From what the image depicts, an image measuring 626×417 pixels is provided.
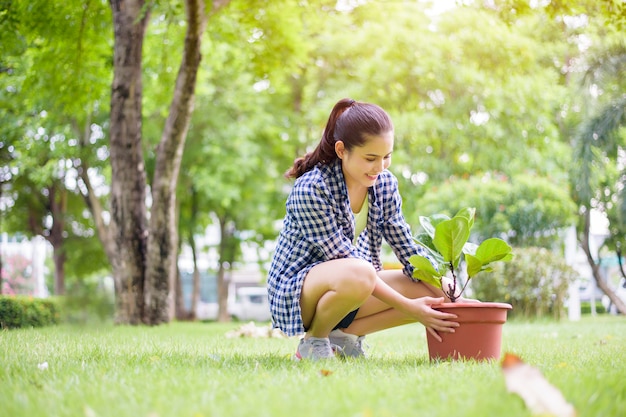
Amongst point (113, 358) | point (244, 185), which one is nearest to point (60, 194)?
point (244, 185)

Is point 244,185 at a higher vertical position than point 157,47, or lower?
lower

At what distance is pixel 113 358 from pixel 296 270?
3.48ft

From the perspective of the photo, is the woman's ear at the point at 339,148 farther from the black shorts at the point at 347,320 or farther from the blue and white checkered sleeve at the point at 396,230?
the black shorts at the point at 347,320

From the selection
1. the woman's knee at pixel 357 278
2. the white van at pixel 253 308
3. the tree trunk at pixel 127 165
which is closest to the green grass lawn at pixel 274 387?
the woman's knee at pixel 357 278

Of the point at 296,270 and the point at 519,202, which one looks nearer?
the point at 296,270

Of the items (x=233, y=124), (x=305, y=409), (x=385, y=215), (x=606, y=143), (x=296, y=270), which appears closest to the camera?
(x=305, y=409)

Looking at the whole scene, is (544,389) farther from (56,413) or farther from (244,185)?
(244,185)

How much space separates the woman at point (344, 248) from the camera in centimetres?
341

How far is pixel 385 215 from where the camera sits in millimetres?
3912

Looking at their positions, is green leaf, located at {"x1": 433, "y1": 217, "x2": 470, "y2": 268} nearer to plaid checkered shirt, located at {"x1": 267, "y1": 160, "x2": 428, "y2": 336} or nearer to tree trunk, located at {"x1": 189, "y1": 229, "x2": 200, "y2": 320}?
plaid checkered shirt, located at {"x1": 267, "y1": 160, "x2": 428, "y2": 336}

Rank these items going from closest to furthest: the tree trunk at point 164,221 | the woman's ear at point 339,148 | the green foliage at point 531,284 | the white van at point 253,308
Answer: the woman's ear at point 339,148, the tree trunk at point 164,221, the green foliage at point 531,284, the white van at point 253,308

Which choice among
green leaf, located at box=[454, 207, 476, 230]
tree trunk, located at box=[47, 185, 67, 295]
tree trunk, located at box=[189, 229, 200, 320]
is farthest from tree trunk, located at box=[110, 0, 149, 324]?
tree trunk, located at box=[189, 229, 200, 320]

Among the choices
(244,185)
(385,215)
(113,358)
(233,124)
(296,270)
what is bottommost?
(113,358)

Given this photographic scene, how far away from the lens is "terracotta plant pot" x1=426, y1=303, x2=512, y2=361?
3330 millimetres
